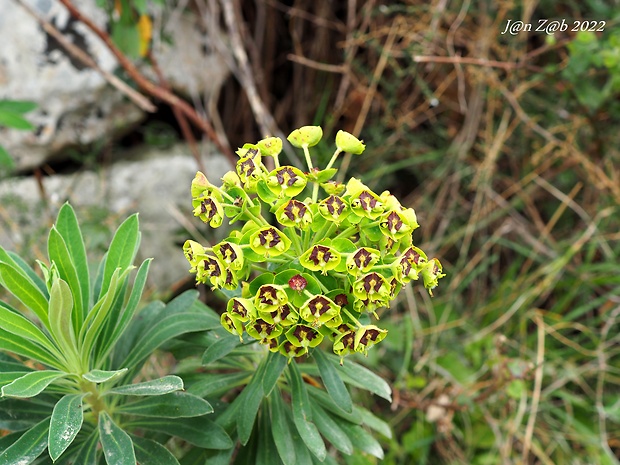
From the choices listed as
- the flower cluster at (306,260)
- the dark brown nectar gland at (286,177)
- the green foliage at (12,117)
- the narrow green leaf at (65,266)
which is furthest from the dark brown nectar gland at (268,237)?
the green foliage at (12,117)

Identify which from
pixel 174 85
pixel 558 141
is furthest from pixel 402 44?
pixel 174 85

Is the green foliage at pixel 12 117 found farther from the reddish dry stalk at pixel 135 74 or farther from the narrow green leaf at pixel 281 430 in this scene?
the narrow green leaf at pixel 281 430

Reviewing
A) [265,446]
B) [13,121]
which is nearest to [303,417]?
[265,446]

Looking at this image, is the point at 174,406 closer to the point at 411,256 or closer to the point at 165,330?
the point at 165,330

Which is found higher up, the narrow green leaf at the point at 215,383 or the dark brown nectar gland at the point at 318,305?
the dark brown nectar gland at the point at 318,305

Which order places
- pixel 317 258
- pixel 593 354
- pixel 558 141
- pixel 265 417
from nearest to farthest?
1. pixel 317 258
2. pixel 265 417
3. pixel 593 354
4. pixel 558 141

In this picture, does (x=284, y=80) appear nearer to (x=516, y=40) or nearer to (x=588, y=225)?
(x=516, y=40)

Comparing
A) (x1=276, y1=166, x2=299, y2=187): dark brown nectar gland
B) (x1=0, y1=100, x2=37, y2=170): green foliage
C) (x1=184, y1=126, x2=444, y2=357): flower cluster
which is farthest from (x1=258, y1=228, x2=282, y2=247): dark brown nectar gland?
(x1=0, y1=100, x2=37, y2=170): green foliage
